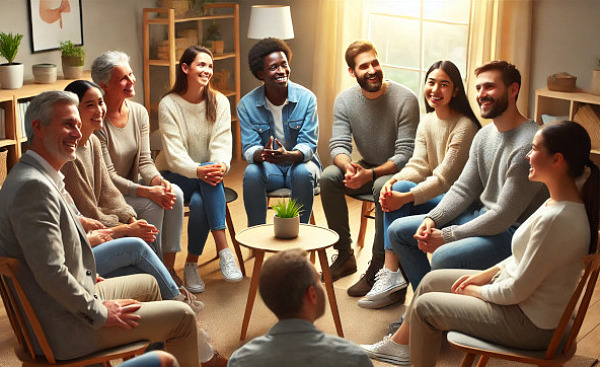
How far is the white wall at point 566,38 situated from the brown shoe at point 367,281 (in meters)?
2.10

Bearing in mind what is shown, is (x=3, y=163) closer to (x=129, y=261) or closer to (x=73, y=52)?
(x=73, y=52)

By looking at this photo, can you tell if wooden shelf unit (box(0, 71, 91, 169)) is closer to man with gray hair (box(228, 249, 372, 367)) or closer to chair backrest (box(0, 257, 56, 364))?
chair backrest (box(0, 257, 56, 364))

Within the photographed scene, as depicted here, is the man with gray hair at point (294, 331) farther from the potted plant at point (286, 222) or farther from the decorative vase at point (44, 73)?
the decorative vase at point (44, 73)

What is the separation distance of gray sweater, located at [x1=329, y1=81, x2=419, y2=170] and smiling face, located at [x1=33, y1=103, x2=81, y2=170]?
74.9 inches

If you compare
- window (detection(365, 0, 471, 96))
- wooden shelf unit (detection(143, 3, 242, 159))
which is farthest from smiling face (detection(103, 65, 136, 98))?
window (detection(365, 0, 471, 96))

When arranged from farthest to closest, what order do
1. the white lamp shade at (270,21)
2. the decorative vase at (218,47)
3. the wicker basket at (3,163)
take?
the decorative vase at (218,47) < the white lamp shade at (270,21) < the wicker basket at (3,163)

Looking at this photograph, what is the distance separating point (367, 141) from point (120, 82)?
1.35m

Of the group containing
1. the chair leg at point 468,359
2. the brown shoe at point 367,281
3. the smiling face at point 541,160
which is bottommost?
the brown shoe at point 367,281

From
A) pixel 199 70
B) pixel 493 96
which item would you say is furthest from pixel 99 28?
pixel 493 96

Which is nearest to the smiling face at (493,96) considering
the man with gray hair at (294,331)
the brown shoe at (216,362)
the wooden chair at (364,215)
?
the wooden chair at (364,215)

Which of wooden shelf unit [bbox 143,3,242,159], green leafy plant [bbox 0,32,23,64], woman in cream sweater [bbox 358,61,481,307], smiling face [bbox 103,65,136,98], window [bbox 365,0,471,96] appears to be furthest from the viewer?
wooden shelf unit [bbox 143,3,242,159]

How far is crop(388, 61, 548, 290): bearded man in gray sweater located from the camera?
10.1 feet

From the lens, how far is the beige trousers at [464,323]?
248 centimetres

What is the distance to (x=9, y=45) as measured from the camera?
471 cm
